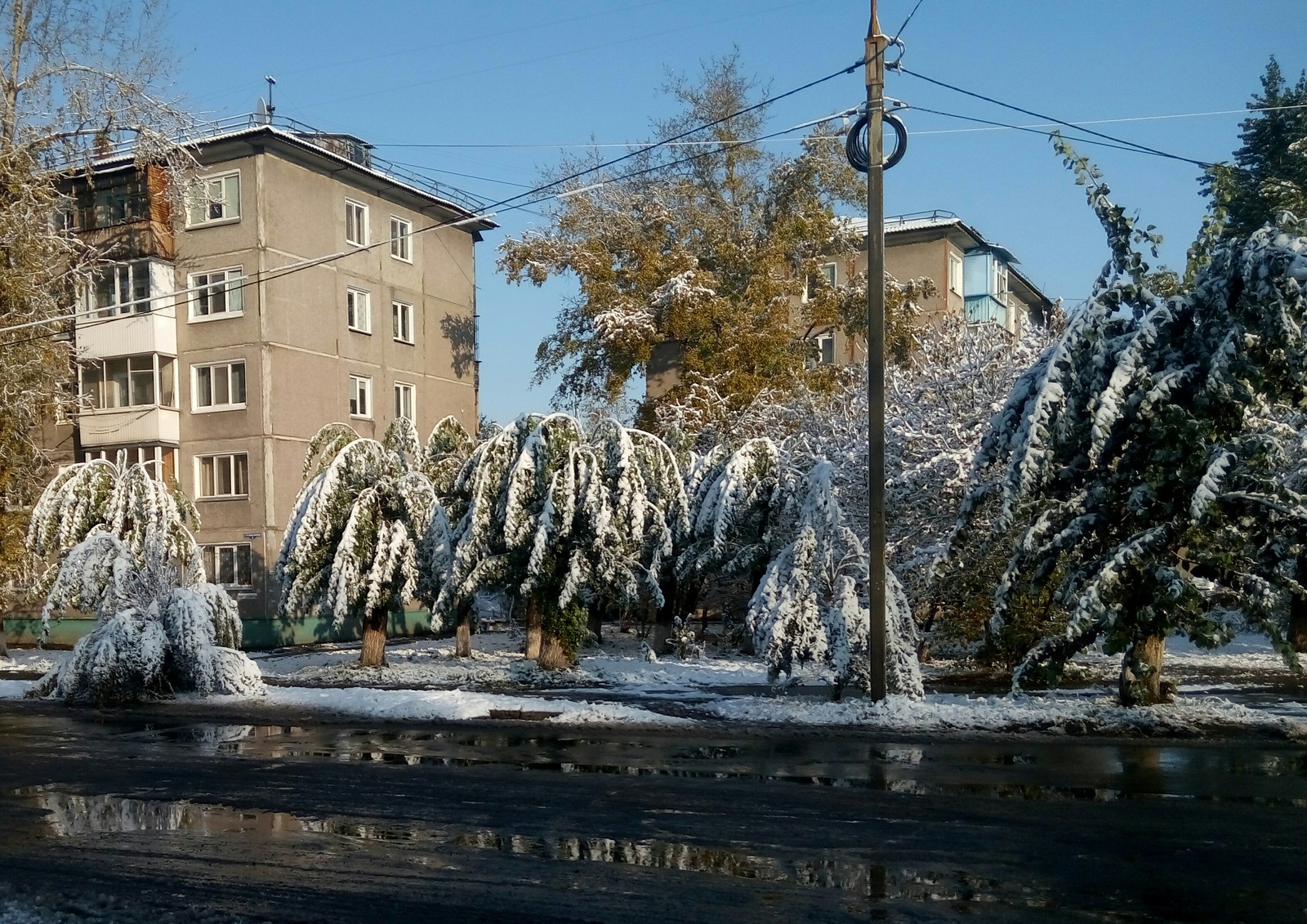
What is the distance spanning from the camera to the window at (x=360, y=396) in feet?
123

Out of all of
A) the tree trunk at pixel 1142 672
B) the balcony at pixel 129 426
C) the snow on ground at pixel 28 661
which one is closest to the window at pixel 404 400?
the balcony at pixel 129 426

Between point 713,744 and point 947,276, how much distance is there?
3466 centimetres

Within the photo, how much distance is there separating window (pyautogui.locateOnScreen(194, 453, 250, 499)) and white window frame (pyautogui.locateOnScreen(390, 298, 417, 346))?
7.12 m

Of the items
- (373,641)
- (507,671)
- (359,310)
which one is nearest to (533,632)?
(507,671)

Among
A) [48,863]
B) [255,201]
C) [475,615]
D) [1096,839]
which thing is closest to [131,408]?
[255,201]

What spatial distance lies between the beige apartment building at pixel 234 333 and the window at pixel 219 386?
47mm

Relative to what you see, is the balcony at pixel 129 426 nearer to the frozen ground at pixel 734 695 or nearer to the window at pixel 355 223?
the window at pixel 355 223

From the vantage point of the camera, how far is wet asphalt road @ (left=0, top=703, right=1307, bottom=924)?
6.86 meters

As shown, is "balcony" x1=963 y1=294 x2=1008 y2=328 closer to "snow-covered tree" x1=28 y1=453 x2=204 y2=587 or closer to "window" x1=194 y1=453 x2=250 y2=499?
"window" x1=194 y1=453 x2=250 y2=499

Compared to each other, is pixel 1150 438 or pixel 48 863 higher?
pixel 1150 438

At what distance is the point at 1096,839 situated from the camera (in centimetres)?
840

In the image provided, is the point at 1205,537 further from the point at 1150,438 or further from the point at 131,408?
the point at 131,408

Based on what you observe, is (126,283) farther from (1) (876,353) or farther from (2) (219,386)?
(1) (876,353)

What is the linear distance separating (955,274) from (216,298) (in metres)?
27.5
